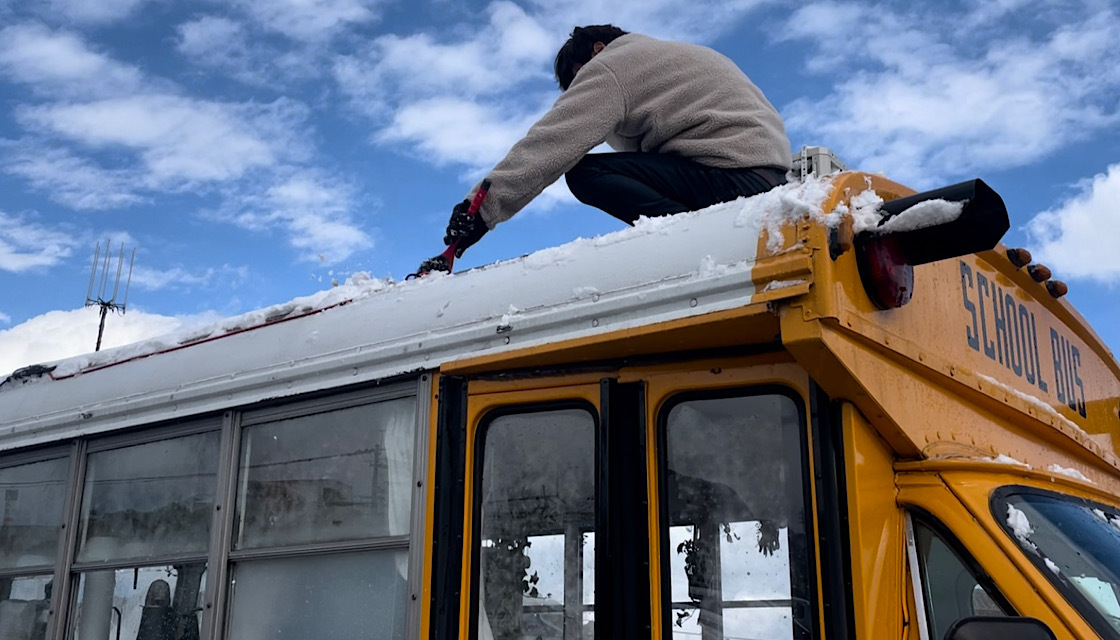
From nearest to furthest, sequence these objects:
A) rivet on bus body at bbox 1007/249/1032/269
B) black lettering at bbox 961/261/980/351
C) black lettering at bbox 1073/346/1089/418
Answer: black lettering at bbox 961/261/980/351 → rivet on bus body at bbox 1007/249/1032/269 → black lettering at bbox 1073/346/1089/418

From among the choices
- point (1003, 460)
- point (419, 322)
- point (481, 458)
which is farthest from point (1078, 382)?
point (419, 322)

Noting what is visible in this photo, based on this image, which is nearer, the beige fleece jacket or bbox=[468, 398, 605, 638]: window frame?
bbox=[468, 398, 605, 638]: window frame

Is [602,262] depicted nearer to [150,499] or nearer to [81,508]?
[150,499]

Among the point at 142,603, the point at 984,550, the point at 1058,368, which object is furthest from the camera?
the point at 142,603

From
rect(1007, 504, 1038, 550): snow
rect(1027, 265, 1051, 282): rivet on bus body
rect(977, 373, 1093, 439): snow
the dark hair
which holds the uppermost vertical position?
the dark hair

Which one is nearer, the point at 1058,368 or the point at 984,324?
the point at 984,324

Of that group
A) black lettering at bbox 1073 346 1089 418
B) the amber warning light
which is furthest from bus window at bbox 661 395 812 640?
black lettering at bbox 1073 346 1089 418

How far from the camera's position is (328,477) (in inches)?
122

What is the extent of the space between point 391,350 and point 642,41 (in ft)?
4.69

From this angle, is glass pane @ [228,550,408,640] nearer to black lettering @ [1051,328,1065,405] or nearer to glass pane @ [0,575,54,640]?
glass pane @ [0,575,54,640]

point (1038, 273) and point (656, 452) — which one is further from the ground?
point (1038, 273)

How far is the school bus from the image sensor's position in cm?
235

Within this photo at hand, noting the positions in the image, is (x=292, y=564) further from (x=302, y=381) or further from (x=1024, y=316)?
(x=1024, y=316)

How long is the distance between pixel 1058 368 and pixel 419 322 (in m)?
1.94
